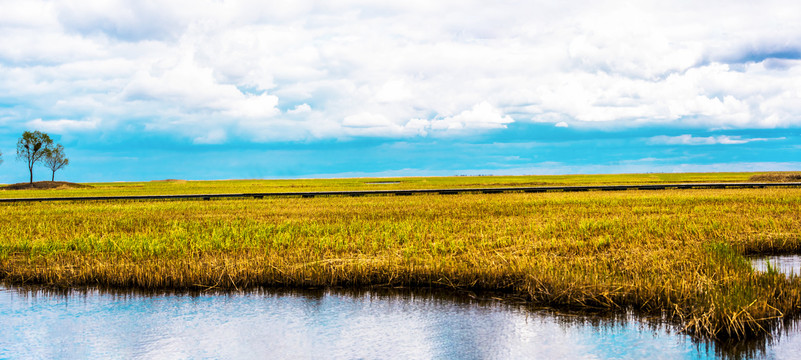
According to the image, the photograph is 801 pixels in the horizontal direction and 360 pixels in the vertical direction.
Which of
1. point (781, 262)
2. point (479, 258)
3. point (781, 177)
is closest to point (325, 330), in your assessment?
point (479, 258)

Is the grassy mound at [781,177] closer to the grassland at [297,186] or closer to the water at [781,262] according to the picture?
the grassland at [297,186]

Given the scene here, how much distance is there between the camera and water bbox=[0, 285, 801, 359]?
6.92 m

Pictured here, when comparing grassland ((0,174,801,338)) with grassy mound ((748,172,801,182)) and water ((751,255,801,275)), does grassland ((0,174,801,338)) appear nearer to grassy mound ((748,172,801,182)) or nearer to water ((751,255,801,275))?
water ((751,255,801,275))

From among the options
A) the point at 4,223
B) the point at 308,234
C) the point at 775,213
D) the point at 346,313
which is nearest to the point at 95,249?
the point at 308,234

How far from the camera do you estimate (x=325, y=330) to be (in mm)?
7871

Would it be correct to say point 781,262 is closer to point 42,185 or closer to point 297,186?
point 297,186

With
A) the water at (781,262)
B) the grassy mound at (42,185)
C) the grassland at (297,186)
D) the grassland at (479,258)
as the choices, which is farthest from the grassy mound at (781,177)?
the grassy mound at (42,185)

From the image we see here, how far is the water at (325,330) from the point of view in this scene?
692 centimetres

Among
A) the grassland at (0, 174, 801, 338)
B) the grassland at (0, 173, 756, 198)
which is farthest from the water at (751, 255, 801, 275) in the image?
the grassland at (0, 173, 756, 198)

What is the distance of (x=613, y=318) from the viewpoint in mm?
8117

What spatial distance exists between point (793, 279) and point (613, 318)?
3.83m

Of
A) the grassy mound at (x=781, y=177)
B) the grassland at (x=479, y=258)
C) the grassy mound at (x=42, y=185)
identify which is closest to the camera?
the grassland at (x=479, y=258)

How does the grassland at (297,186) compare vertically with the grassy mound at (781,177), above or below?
below

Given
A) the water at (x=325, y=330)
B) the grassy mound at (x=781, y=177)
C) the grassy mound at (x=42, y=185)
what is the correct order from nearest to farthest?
1. the water at (x=325, y=330)
2. the grassy mound at (x=781, y=177)
3. the grassy mound at (x=42, y=185)
